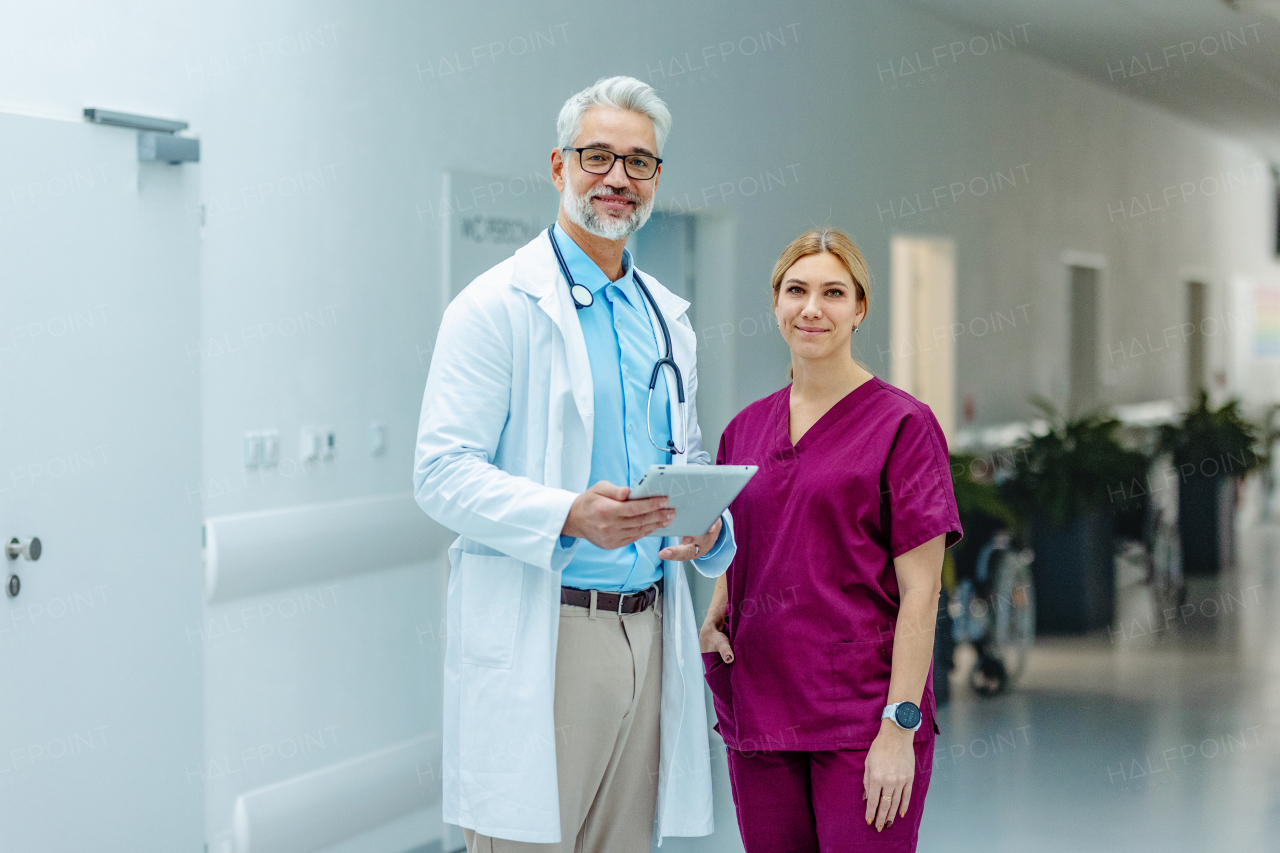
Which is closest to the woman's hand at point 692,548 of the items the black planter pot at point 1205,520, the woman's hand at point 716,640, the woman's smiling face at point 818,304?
the woman's hand at point 716,640

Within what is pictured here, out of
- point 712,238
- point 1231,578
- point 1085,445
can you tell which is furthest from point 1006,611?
point 1231,578

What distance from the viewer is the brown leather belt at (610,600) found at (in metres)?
1.81

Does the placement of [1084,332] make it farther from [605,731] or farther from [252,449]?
[605,731]

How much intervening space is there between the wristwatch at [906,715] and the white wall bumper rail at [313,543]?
191cm

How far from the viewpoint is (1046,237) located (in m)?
8.31

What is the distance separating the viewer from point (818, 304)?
1.88 m

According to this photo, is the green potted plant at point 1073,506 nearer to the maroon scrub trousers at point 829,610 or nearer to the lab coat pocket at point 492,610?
the maroon scrub trousers at point 829,610

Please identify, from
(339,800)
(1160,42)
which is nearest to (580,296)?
(339,800)

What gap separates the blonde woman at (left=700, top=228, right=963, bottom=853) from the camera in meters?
1.83

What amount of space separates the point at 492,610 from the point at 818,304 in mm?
678

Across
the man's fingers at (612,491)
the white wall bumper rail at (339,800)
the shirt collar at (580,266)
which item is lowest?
the white wall bumper rail at (339,800)

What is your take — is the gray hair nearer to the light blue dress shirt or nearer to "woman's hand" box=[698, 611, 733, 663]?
the light blue dress shirt

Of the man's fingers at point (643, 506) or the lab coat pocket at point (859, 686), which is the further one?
the lab coat pocket at point (859, 686)

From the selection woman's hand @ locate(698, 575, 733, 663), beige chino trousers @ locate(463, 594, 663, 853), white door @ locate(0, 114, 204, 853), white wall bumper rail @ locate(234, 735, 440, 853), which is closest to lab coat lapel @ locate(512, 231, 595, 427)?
beige chino trousers @ locate(463, 594, 663, 853)
